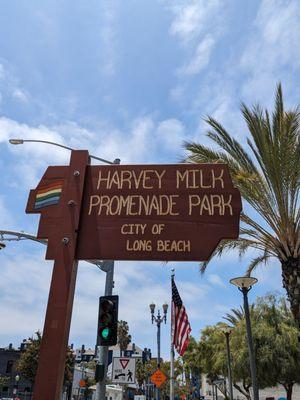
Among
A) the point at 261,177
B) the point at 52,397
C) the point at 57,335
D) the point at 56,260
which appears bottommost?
the point at 52,397

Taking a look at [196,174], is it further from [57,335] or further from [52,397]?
[52,397]

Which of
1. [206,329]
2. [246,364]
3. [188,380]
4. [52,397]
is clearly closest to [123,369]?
[52,397]

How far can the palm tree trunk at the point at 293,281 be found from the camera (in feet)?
39.2

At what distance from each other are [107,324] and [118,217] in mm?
2205

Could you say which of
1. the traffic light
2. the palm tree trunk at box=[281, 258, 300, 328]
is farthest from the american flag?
the traffic light

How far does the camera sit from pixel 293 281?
12062mm

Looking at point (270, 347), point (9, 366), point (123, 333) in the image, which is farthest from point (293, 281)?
point (9, 366)

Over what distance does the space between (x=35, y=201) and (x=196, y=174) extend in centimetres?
248

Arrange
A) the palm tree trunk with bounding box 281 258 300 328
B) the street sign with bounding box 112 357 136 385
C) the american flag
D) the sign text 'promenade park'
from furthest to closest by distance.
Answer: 1. the american flag
2. the palm tree trunk with bounding box 281 258 300 328
3. the street sign with bounding box 112 357 136 385
4. the sign text 'promenade park'

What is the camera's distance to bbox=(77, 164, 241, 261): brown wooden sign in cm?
588

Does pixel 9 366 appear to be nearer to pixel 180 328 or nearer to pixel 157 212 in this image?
pixel 180 328

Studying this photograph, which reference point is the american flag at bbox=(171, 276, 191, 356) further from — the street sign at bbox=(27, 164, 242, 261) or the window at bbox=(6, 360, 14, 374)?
the window at bbox=(6, 360, 14, 374)

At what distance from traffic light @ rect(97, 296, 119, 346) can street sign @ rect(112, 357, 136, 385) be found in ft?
16.8

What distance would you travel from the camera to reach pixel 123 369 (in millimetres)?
11992
